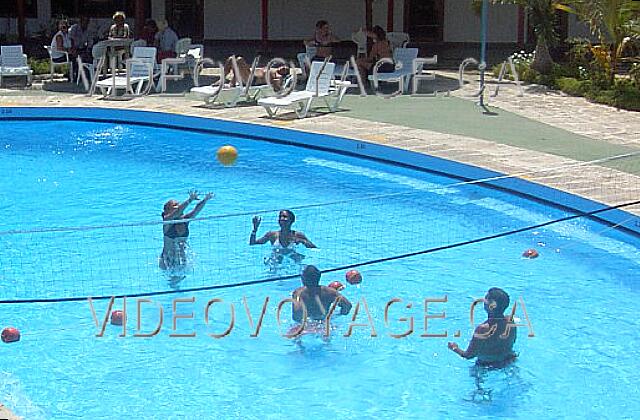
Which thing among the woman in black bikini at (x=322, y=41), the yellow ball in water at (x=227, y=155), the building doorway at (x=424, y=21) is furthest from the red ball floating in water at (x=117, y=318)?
the building doorway at (x=424, y=21)

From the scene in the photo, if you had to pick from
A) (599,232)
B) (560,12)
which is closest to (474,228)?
(599,232)

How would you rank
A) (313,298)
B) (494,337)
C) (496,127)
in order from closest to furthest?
(494,337), (313,298), (496,127)

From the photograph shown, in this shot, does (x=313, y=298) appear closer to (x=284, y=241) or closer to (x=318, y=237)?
(x=284, y=241)

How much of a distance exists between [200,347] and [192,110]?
813 centimetres

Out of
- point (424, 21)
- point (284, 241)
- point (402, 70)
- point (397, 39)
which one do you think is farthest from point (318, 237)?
point (424, 21)

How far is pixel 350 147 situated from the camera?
507 inches

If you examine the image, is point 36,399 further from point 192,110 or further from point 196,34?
point 196,34

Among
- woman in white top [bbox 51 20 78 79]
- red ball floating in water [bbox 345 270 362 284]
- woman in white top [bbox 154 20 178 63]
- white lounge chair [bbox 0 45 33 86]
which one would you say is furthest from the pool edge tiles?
woman in white top [bbox 154 20 178 63]

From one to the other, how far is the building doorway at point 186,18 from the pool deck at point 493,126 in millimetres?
8564

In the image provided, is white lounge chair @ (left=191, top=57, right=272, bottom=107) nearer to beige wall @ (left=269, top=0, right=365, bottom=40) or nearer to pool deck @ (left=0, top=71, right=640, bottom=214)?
pool deck @ (left=0, top=71, right=640, bottom=214)

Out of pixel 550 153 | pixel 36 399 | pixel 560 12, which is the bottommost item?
pixel 36 399

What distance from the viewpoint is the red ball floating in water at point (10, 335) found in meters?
7.29

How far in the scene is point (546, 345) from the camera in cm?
737

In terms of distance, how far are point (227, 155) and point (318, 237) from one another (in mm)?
3091
